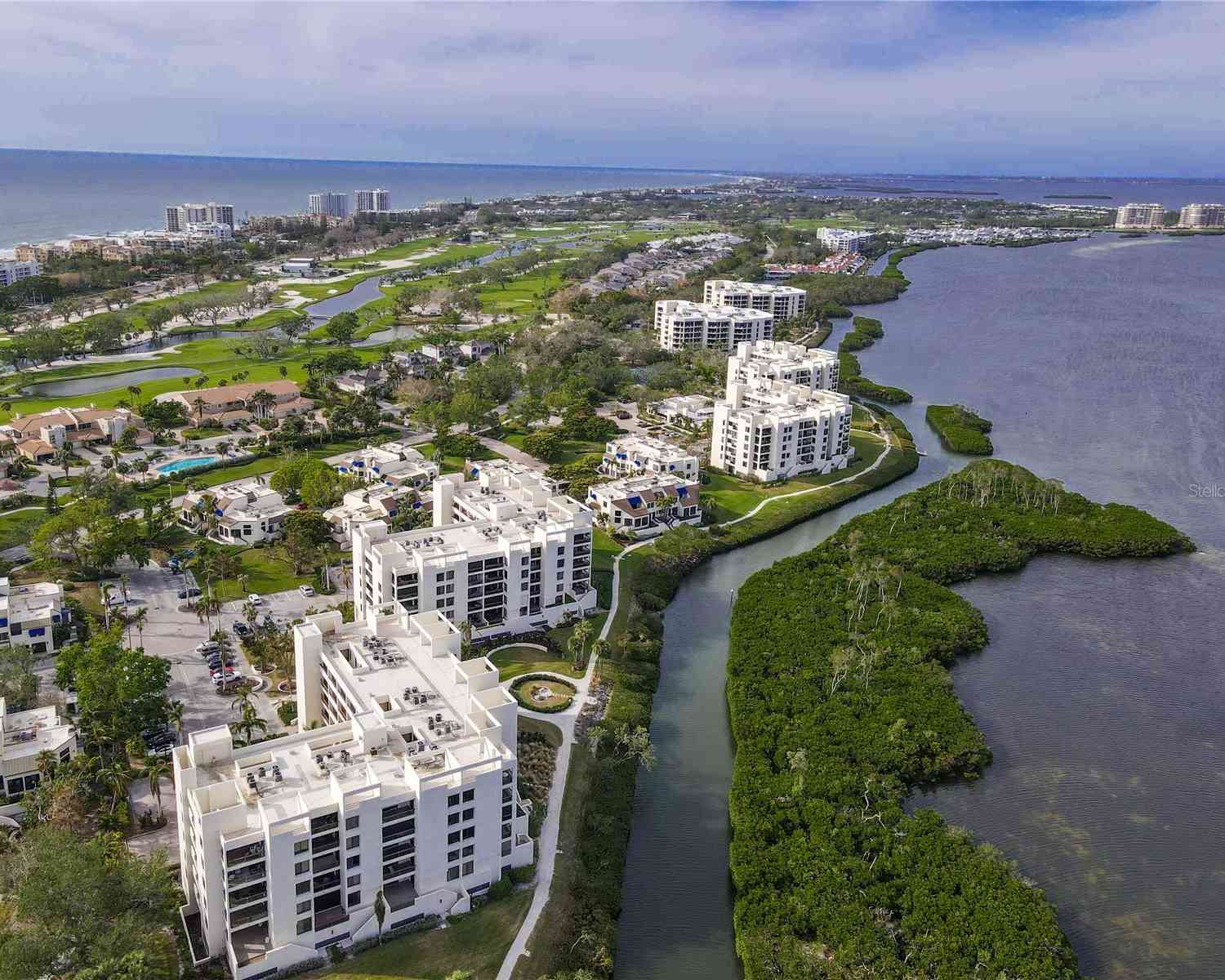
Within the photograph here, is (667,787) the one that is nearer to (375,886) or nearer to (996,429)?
(375,886)

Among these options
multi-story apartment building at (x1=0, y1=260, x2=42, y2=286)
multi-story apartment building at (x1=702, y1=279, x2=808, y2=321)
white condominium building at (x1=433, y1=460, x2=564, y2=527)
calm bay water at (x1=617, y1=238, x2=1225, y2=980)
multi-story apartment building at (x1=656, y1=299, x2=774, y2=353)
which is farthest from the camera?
multi-story apartment building at (x1=0, y1=260, x2=42, y2=286)

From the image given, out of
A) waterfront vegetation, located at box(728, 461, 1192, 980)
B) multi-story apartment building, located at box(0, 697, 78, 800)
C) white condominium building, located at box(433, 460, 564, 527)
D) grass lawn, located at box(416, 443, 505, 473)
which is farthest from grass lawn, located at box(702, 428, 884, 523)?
multi-story apartment building, located at box(0, 697, 78, 800)

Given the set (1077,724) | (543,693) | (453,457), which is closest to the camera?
(543,693)

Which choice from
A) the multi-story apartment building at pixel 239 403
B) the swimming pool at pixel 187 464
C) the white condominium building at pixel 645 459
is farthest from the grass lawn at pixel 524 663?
the multi-story apartment building at pixel 239 403

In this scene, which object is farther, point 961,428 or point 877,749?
point 961,428

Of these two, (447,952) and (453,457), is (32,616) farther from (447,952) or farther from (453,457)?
(453,457)

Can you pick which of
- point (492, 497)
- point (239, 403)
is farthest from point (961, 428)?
point (239, 403)

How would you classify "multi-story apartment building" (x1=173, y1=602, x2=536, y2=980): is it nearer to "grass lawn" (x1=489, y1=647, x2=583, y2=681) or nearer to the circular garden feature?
the circular garden feature
